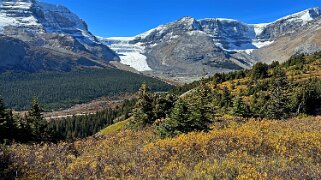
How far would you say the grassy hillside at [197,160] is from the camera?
11.5 metres

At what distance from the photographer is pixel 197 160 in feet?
45.9

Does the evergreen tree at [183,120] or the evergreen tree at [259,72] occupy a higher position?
the evergreen tree at [259,72]

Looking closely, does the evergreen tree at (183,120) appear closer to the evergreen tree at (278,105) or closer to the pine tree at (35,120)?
the evergreen tree at (278,105)

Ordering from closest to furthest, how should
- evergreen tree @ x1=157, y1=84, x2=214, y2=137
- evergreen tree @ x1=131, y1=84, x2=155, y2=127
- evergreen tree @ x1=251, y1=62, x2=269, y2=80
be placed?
evergreen tree @ x1=157, y1=84, x2=214, y2=137 < evergreen tree @ x1=131, y1=84, x2=155, y2=127 < evergreen tree @ x1=251, y1=62, x2=269, y2=80

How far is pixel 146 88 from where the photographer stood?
45438 millimetres

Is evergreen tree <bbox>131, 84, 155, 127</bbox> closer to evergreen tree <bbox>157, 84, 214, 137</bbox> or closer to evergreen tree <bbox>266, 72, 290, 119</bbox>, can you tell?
evergreen tree <bbox>266, 72, 290, 119</bbox>

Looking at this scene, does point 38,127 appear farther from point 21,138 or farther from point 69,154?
point 69,154

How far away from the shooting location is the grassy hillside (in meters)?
11.5

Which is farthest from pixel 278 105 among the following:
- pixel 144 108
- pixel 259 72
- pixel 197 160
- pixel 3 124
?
pixel 197 160

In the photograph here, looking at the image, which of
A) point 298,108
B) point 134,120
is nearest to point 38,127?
point 134,120

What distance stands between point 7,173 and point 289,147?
10.6m

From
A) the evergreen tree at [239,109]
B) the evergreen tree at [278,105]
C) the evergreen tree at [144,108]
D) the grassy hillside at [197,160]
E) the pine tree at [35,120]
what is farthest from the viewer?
the evergreen tree at [278,105]

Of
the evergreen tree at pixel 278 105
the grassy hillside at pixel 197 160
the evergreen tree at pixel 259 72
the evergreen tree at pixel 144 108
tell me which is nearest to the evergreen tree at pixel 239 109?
the evergreen tree at pixel 278 105

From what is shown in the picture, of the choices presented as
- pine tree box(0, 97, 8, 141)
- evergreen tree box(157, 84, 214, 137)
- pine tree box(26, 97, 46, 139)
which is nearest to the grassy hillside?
evergreen tree box(157, 84, 214, 137)
